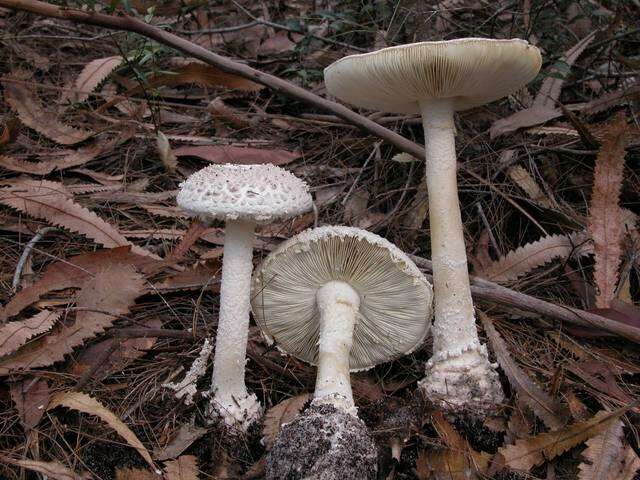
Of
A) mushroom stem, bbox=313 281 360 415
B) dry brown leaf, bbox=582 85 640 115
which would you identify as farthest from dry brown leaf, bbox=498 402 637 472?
dry brown leaf, bbox=582 85 640 115

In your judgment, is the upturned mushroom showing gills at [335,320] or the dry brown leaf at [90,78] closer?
the upturned mushroom showing gills at [335,320]

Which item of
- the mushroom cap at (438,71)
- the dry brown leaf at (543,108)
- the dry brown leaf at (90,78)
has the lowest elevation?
the mushroom cap at (438,71)

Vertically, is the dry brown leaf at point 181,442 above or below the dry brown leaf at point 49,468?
→ above

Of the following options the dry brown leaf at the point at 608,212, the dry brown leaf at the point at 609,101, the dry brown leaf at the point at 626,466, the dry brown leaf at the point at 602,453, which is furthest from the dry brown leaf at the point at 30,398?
the dry brown leaf at the point at 609,101

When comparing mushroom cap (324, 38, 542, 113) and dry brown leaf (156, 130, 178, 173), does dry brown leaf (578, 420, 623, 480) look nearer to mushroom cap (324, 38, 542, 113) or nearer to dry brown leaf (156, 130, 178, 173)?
mushroom cap (324, 38, 542, 113)

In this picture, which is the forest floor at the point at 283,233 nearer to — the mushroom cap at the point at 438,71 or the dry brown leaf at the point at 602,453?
the dry brown leaf at the point at 602,453

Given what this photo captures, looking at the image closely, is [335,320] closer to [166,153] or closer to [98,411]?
[98,411]
